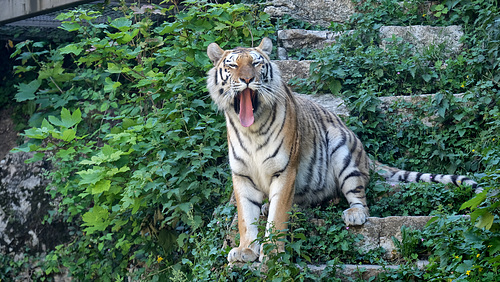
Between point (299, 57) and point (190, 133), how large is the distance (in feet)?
6.56

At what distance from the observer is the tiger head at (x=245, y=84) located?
12.7ft

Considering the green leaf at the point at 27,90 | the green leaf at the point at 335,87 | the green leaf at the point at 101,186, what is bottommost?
the green leaf at the point at 101,186

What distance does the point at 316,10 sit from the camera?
7324 mm

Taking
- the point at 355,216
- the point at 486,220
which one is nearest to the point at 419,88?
the point at 355,216

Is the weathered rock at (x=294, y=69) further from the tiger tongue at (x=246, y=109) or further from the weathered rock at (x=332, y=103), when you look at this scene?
the tiger tongue at (x=246, y=109)

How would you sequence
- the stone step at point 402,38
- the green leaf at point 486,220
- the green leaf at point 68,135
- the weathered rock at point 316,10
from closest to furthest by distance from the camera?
the green leaf at point 486,220, the green leaf at point 68,135, the stone step at point 402,38, the weathered rock at point 316,10

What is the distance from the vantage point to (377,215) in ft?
14.6

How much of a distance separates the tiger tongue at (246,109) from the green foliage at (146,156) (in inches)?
39.2

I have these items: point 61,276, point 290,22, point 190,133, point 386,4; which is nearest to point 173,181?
point 190,133

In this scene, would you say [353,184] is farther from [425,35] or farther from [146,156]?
[425,35]

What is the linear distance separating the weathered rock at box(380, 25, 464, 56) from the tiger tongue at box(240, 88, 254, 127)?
10.0 feet

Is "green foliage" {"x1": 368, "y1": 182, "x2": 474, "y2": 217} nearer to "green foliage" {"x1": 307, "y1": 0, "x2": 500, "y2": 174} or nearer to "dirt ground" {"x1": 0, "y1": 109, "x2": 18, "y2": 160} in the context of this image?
"green foliage" {"x1": 307, "y1": 0, "x2": 500, "y2": 174}

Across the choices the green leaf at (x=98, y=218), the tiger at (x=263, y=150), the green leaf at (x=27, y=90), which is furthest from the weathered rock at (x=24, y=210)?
the tiger at (x=263, y=150)

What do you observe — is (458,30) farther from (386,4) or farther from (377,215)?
(377,215)
